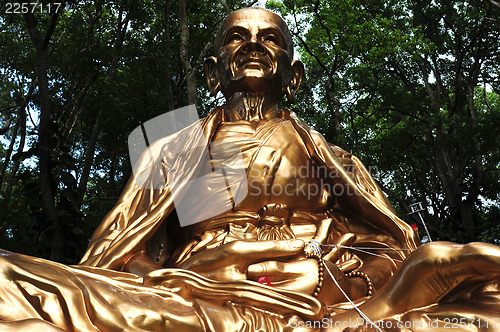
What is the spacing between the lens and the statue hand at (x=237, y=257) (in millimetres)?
3215

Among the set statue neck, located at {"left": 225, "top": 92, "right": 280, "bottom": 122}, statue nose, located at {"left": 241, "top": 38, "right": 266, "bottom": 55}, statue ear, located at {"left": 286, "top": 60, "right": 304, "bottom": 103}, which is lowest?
statue neck, located at {"left": 225, "top": 92, "right": 280, "bottom": 122}

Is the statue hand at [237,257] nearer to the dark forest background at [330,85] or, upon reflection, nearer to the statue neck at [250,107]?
the statue neck at [250,107]

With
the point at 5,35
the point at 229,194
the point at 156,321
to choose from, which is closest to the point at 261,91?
the point at 229,194

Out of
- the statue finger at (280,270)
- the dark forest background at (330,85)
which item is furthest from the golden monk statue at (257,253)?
the dark forest background at (330,85)

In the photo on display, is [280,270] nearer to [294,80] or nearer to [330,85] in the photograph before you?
[294,80]

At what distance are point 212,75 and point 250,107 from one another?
49 centimetres

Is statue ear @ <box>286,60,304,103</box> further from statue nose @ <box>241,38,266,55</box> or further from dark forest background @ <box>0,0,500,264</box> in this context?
dark forest background @ <box>0,0,500,264</box>

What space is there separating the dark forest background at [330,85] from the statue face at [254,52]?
14.6 feet

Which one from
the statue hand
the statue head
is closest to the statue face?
the statue head

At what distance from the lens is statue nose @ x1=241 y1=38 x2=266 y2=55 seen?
14.7 feet

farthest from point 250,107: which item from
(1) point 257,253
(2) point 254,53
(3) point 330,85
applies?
(3) point 330,85

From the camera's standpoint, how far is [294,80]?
493cm

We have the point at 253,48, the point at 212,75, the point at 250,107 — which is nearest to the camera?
the point at 253,48

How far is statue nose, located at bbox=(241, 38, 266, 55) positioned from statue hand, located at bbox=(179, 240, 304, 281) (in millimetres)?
1754
